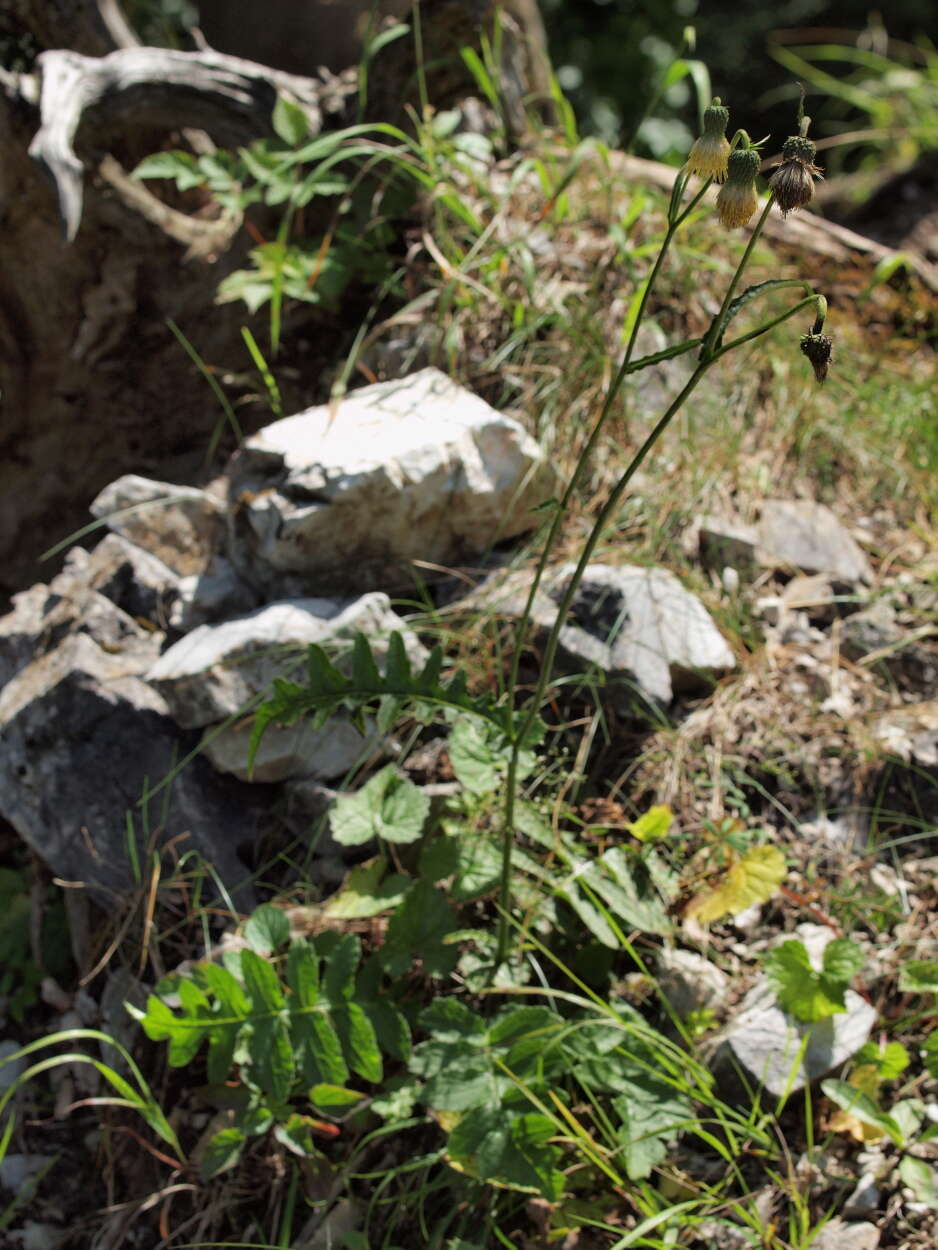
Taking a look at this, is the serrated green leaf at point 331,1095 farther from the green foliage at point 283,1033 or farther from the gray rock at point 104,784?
the gray rock at point 104,784

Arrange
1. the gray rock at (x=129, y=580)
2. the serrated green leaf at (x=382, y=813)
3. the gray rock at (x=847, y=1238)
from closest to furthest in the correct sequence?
the gray rock at (x=847, y=1238) < the serrated green leaf at (x=382, y=813) < the gray rock at (x=129, y=580)

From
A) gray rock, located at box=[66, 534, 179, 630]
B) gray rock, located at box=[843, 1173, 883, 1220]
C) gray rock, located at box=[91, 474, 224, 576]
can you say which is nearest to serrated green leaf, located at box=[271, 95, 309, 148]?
gray rock, located at box=[91, 474, 224, 576]

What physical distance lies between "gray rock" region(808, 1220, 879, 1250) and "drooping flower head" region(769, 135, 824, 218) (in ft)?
5.38

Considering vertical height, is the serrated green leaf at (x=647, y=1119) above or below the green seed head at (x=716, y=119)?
below

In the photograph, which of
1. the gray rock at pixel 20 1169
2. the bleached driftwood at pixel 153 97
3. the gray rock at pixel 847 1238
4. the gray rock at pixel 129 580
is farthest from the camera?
the bleached driftwood at pixel 153 97

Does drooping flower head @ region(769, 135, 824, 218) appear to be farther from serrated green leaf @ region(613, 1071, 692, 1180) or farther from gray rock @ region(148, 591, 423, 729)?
serrated green leaf @ region(613, 1071, 692, 1180)

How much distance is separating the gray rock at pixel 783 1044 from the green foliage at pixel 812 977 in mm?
44

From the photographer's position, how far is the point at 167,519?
280 centimetres

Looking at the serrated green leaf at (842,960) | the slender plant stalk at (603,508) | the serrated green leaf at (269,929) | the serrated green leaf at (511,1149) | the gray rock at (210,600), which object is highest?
the slender plant stalk at (603,508)

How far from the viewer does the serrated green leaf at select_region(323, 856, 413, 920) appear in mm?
2041

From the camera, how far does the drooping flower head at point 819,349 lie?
4.24ft

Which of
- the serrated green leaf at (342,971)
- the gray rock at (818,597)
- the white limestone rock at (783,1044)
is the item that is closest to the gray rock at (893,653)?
the gray rock at (818,597)

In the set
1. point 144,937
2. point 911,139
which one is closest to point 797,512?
point 144,937

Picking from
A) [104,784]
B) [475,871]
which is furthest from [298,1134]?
[104,784]
